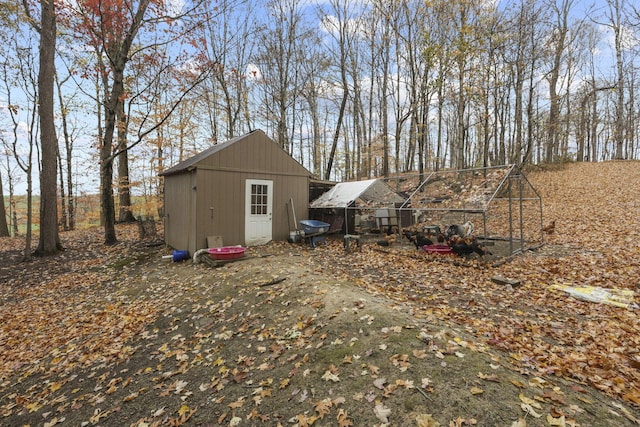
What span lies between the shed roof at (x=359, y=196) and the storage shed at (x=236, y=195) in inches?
40.1

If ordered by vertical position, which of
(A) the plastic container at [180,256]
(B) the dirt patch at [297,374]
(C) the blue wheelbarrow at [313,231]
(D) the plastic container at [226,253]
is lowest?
(B) the dirt patch at [297,374]

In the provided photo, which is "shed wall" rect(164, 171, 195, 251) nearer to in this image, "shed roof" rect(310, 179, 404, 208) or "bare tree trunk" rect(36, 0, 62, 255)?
"bare tree trunk" rect(36, 0, 62, 255)

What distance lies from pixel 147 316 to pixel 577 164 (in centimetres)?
2552

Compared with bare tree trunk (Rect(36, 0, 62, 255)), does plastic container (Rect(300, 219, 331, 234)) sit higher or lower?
lower

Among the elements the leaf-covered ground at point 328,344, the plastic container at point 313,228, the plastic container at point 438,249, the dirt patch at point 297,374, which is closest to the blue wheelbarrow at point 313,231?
the plastic container at point 313,228

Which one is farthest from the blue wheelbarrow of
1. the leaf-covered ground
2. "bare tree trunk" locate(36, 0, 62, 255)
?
"bare tree trunk" locate(36, 0, 62, 255)

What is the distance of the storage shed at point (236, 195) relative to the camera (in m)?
9.34

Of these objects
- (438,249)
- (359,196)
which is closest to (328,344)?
(438,249)

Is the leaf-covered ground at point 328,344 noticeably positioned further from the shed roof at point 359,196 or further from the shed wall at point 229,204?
the shed roof at point 359,196

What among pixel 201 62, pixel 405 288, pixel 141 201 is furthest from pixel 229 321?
pixel 141 201

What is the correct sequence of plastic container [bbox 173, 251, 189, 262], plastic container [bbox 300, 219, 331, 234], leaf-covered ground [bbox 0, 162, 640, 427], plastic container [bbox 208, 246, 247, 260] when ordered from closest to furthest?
leaf-covered ground [bbox 0, 162, 640, 427]
plastic container [bbox 208, 246, 247, 260]
plastic container [bbox 173, 251, 189, 262]
plastic container [bbox 300, 219, 331, 234]

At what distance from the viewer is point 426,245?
29.0 feet

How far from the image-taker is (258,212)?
10562mm

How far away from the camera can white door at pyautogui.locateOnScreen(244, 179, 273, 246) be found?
10.3 meters
